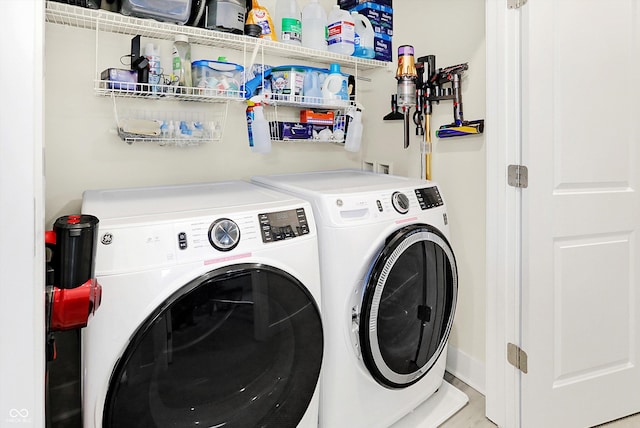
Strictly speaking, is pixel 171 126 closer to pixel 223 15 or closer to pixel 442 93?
pixel 223 15

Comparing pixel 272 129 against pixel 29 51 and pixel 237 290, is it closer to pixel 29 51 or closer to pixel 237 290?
pixel 237 290

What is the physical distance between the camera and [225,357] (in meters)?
1.18

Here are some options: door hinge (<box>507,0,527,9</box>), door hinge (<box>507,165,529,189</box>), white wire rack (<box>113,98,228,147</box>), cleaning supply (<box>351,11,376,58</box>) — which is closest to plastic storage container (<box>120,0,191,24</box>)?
white wire rack (<box>113,98,228,147</box>)

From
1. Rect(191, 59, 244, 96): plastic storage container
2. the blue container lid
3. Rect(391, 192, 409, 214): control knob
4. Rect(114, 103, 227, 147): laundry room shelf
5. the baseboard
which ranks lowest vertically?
the baseboard

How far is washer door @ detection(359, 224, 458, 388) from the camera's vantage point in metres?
1.43

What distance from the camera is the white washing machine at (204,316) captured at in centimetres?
102

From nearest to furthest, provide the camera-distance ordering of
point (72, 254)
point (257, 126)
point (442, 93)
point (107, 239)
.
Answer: point (72, 254), point (107, 239), point (257, 126), point (442, 93)

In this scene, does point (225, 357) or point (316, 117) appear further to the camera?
point (316, 117)

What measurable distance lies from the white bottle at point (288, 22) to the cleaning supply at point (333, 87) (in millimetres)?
216

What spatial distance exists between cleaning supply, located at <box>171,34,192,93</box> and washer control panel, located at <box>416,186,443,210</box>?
42.8 inches

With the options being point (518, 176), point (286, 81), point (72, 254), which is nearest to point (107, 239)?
point (72, 254)

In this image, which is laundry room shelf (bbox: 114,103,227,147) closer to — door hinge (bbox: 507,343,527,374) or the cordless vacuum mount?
the cordless vacuum mount

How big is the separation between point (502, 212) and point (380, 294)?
67 centimetres

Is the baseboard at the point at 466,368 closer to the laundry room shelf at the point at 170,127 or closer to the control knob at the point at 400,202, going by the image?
the control knob at the point at 400,202
